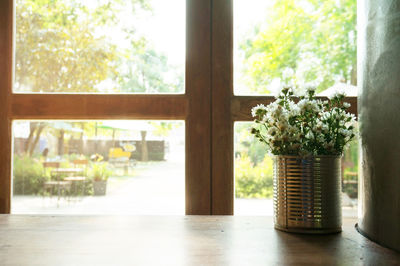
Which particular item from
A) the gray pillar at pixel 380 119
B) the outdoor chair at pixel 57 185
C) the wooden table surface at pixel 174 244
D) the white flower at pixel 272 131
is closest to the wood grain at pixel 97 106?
the outdoor chair at pixel 57 185

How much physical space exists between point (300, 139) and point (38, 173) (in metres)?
1.46

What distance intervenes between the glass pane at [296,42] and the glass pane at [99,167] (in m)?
0.56

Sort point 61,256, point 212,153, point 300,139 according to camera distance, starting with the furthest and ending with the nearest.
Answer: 1. point 212,153
2. point 300,139
3. point 61,256

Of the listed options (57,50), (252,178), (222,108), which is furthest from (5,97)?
(252,178)

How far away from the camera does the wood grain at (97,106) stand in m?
1.95

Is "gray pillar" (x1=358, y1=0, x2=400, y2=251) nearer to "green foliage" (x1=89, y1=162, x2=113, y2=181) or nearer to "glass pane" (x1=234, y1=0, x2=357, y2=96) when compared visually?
"glass pane" (x1=234, y1=0, x2=357, y2=96)

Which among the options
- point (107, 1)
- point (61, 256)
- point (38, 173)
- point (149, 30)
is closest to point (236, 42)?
point (149, 30)

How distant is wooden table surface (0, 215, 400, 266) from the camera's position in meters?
0.89

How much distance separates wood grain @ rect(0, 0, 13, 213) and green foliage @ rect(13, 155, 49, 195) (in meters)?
0.04

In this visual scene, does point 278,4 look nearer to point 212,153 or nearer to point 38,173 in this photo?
point 212,153

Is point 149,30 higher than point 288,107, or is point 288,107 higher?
point 149,30

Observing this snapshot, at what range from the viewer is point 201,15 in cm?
196

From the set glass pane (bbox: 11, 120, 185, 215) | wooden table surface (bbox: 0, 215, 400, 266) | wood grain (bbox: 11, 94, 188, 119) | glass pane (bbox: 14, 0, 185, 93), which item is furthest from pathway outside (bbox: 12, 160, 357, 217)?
wooden table surface (bbox: 0, 215, 400, 266)

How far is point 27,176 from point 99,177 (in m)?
0.38
